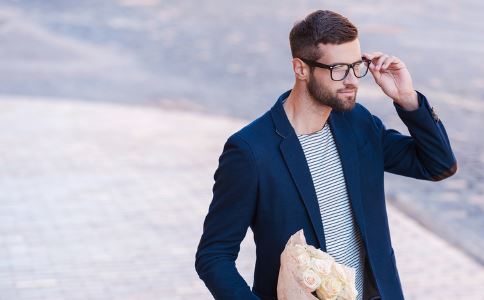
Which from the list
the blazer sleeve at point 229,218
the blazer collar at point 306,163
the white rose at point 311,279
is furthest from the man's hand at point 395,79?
the white rose at point 311,279

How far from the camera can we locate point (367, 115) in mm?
3572

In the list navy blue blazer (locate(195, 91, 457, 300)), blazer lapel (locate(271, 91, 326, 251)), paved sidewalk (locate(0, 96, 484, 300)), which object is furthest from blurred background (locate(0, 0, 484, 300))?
blazer lapel (locate(271, 91, 326, 251))

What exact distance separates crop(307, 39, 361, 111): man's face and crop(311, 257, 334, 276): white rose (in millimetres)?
544

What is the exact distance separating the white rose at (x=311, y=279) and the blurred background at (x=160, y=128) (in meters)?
4.23

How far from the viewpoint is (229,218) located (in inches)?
127

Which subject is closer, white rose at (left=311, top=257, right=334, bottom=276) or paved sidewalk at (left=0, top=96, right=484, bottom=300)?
white rose at (left=311, top=257, right=334, bottom=276)

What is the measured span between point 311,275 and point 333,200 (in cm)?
48

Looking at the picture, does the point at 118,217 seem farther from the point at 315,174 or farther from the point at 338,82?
the point at 338,82

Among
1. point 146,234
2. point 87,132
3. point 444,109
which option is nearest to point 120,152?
point 87,132

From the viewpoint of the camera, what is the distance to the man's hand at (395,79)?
11.5 feet

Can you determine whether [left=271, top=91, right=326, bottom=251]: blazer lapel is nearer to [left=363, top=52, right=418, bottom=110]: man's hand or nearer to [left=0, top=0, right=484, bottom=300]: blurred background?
[left=363, top=52, right=418, bottom=110]: man's hand

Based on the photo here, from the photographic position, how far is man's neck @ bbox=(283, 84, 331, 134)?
334 cm

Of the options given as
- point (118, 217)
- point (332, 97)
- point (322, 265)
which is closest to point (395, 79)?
point (332, 97)

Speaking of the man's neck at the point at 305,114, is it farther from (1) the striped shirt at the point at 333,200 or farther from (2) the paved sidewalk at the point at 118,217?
(2) the paved sidewalk at the point at 118,217
